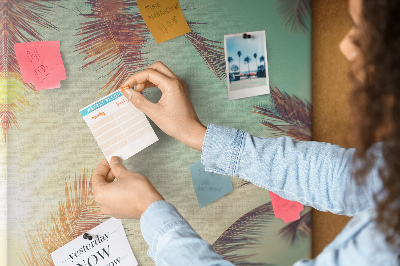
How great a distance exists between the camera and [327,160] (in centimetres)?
65

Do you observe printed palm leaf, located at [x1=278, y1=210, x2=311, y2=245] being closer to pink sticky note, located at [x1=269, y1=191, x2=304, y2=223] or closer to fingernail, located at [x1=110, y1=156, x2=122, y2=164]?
pink sticky note, located at [x1=269, y1=191, x2=304, y2=223]

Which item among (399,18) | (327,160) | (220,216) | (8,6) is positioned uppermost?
(8,6)

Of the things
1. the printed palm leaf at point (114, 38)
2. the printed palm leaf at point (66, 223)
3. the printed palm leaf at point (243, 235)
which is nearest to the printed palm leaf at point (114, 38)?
the printed palm leaf at point (114, 38)

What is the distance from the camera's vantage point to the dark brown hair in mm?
414

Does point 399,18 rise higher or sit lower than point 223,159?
higher

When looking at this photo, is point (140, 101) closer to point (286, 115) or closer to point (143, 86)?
point (143, 86)

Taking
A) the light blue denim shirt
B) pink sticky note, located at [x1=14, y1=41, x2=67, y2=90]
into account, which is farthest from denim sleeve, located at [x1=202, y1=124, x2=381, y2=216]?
pink sticky note, located at [x1=14, y1=41, x2=67, y2=90]

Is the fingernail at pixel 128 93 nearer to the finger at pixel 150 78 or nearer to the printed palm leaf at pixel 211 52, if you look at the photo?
the finger at pixel 150 78

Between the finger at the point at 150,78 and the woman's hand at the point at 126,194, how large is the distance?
182 millimetres

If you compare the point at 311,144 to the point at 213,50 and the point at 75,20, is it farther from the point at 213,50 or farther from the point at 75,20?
the point at 75,20

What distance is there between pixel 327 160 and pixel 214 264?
0.31 metres

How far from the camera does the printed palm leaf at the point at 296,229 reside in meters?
0.94

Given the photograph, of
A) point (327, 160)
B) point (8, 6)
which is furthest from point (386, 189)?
point (8, 6)

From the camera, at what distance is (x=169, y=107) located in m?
0.72
